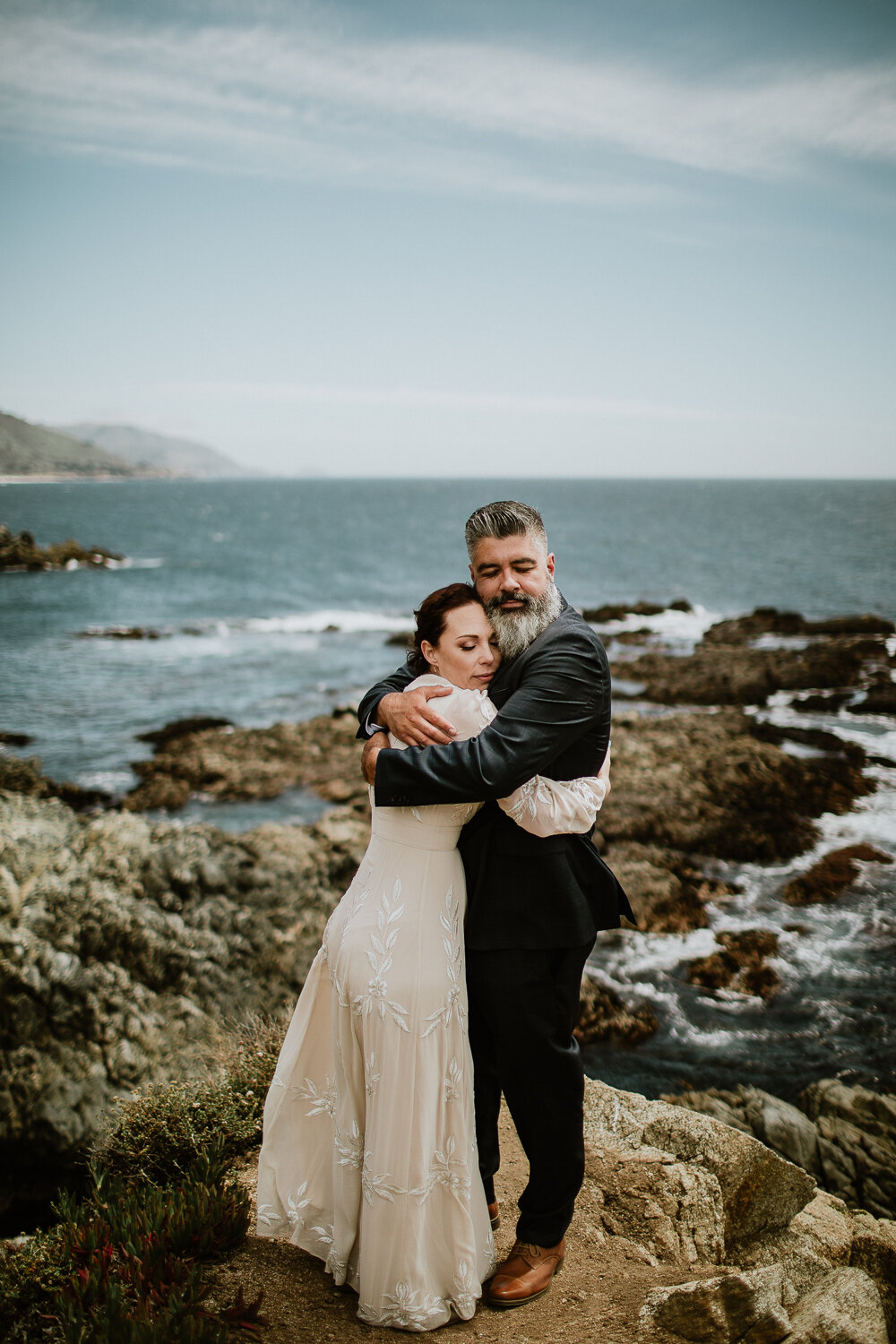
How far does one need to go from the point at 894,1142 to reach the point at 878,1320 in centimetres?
368

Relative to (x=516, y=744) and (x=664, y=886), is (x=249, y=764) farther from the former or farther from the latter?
(x=516, y=744)

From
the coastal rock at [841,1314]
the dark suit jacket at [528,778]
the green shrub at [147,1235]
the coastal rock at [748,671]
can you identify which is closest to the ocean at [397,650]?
the coastal rock at [748,671]

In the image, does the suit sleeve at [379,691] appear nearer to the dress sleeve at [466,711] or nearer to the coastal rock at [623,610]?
the dress sleeve at [466,711]

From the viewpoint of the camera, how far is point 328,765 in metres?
18.0

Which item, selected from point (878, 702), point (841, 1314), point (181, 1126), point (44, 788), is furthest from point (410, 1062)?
point (878, 702)

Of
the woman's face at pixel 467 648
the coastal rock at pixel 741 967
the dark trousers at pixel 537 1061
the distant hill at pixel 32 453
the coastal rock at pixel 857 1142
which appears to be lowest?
the coastal rock at pixel 741 967

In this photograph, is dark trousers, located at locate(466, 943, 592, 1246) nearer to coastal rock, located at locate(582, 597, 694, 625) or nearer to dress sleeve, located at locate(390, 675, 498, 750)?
dress sleeve, located at locate(390, 675, 498, 750)

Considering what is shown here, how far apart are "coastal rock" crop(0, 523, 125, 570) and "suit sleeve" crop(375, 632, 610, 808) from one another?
169 feet

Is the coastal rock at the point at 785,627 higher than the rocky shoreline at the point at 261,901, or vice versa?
the coastal rock at the point at 785,627

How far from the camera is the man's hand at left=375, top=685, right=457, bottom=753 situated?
3047mm

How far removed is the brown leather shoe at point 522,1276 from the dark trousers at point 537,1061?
47 millimetres

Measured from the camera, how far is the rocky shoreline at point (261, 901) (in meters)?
6.31

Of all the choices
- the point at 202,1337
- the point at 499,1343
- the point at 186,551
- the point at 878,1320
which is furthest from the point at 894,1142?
the point at 186,551

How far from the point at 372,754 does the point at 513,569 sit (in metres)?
0.96
